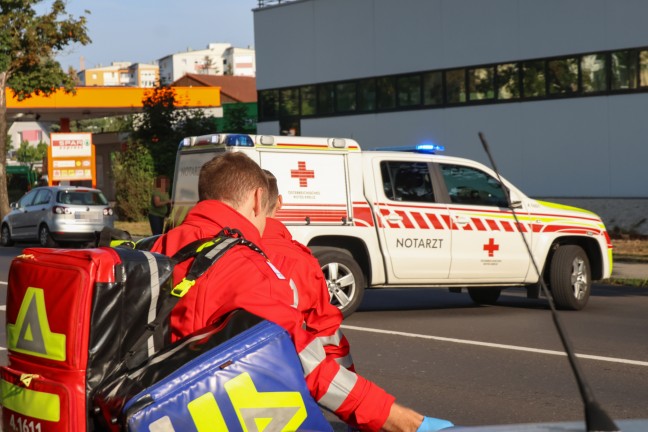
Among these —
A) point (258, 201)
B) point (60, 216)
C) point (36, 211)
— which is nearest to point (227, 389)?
point (258, 201)

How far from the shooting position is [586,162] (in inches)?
1109

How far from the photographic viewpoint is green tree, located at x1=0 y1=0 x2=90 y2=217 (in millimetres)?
35031

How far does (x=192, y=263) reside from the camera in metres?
3.26

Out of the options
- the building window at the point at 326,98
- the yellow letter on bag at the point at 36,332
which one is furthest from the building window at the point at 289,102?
the yellow letter on bag at the point at 36,332

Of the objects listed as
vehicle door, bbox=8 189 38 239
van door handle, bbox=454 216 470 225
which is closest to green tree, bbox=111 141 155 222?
vehicle door, bbox=8 189 38 239

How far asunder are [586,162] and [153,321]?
26.0 meters

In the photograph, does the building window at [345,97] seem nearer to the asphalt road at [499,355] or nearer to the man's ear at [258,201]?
the asphalt road at [499,355]

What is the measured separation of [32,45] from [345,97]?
9699mm

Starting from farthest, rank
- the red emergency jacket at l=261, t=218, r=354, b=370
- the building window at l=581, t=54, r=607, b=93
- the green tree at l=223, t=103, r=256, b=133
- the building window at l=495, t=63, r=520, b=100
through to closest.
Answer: the green tree at l=223, t=103, r=256, b=133, the building window at l=495, t=63, r=520, b=100, the building window at l=581, t=54, r=607, b=93, the red emergency jacket at l=261, t=218, r=354, b=370

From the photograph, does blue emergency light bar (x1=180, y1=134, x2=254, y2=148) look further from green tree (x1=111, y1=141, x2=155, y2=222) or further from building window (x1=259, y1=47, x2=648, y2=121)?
green tree (x1=111, y1=141, x2=155, y2=222)

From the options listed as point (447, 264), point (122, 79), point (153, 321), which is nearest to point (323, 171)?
point (447, 264)

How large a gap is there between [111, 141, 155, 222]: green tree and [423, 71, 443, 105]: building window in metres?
9.54

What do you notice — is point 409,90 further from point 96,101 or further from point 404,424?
point 404,424

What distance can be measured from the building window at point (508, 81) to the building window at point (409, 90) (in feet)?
9.67
